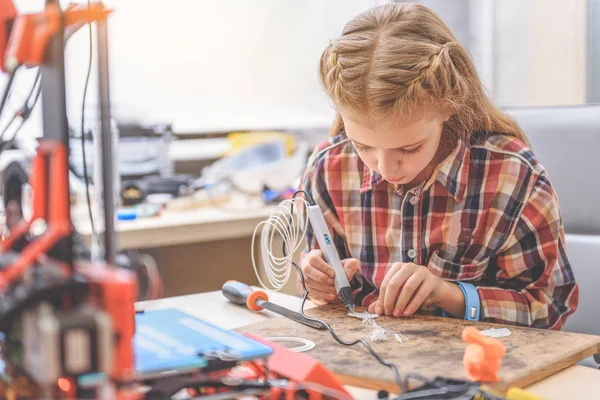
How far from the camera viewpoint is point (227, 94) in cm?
246

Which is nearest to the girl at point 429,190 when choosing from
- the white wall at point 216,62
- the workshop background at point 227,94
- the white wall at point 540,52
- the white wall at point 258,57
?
the workshop background at point 227,94

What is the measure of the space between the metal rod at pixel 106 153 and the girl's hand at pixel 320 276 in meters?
0.57

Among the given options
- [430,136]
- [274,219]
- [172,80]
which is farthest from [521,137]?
[172,80]

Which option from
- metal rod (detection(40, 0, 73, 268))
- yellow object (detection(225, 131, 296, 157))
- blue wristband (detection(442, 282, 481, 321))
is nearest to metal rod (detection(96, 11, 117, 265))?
metal rod (detection(40, 0, 73, 268))

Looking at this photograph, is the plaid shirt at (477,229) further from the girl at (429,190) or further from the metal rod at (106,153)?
the metal rod at (106,153)

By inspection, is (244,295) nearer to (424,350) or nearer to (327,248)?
(327,248)

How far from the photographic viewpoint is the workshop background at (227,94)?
6.50 feet

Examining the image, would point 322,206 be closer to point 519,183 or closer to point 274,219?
point 274,219

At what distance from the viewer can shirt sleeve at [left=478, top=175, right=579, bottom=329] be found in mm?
1136

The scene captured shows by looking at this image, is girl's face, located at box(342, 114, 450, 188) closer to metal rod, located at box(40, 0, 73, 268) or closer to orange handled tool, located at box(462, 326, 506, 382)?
orange handled tool, located at box(462, 326, 506, 382)

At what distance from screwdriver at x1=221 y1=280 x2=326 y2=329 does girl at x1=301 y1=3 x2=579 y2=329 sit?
8 cm

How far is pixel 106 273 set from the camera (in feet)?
1.69

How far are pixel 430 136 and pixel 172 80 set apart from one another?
→ 1444mm

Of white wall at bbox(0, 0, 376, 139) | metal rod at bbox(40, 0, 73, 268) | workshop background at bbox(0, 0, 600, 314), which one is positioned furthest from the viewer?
white wall at bbox(0, 0, 376, 139)
